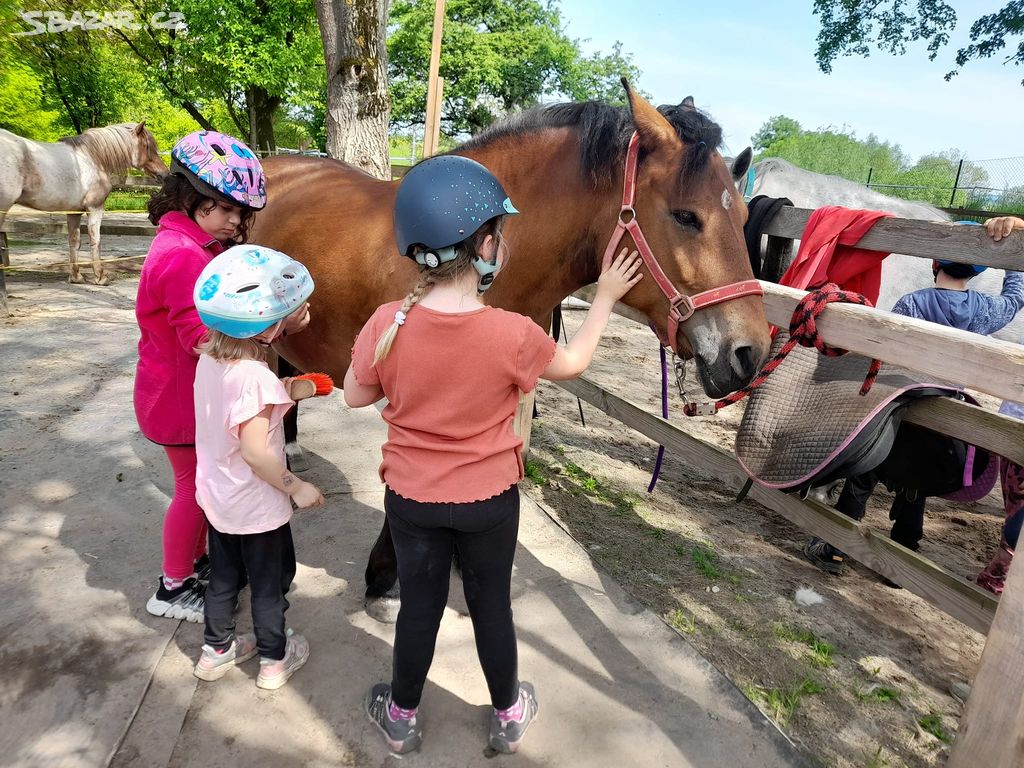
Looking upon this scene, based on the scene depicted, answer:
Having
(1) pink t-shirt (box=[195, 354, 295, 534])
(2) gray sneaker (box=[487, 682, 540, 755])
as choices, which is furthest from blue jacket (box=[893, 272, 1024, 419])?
(1) pink t-shirt (box=[195, 354, 295, 534])

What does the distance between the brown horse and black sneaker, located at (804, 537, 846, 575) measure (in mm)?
2054

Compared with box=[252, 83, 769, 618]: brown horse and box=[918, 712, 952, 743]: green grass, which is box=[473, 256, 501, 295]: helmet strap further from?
box=[918, 712, 952, 743]: green grass

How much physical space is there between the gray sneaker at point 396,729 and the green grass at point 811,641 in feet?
5.66

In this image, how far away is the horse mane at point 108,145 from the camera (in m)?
8.95

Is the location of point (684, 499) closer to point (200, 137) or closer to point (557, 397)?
point (557, 397)

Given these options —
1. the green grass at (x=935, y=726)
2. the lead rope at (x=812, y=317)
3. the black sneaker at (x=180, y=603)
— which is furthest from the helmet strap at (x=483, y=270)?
the green grass at (x=935, y=726)

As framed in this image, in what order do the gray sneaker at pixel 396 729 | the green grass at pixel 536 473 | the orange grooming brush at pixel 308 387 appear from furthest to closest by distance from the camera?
1. the green grass at pixel 536 473
2. the orange grooming brush at pixel 308 387
3. the gray sneaker at pixel 396 729

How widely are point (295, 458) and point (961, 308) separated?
4.13 meters

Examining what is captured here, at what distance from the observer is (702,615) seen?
279cm

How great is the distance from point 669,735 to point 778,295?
1.61 m

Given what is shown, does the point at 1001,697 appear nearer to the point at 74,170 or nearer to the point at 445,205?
the point at 445,205

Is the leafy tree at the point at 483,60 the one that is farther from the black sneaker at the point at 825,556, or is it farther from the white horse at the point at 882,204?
the black sneaker at the point at 825,556

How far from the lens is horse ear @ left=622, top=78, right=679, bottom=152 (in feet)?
6.38

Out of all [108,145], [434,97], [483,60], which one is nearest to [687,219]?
[434,97]
